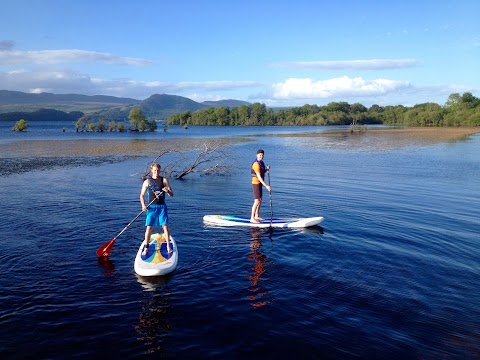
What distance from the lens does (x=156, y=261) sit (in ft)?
35.0

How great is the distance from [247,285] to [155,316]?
2535mm

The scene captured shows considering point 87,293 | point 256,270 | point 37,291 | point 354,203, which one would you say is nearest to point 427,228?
point 354,203

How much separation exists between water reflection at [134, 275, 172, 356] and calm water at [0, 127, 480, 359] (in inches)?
1.1

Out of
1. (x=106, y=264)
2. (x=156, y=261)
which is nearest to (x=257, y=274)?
(x=156, y=261)

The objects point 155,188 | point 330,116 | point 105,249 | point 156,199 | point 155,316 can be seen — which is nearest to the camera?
point 155,316

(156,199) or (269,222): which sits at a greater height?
(156,199)

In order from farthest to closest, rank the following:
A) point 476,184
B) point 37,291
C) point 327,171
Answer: point 327,171
point 476,184
point 37,291

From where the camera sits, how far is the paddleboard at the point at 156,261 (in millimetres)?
10297

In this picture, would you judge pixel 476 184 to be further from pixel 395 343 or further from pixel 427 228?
pixel 395 343

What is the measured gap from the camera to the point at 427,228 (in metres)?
15.2

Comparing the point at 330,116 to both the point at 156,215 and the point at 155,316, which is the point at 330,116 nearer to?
the point at 156,215

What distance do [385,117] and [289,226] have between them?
17812 centimetres

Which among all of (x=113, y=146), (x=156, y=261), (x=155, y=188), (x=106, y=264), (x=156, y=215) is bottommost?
(x=106, y=264)

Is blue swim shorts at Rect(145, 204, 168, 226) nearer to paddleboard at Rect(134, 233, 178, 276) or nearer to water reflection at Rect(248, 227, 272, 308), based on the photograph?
paddleboard at Rect(134, 233, 178, 276)
